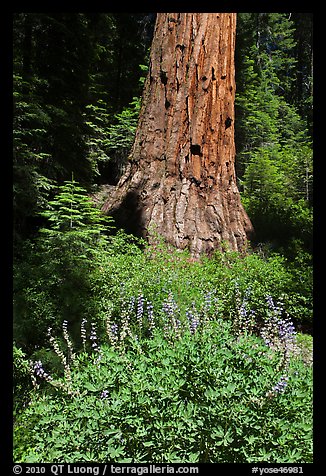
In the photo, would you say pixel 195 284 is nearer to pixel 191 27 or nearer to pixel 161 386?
pixel 161 386

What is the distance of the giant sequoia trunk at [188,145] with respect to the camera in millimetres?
6355

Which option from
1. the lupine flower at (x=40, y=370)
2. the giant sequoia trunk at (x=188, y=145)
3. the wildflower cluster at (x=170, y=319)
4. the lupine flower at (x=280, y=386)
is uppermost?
the giant sequoia trunk at (x=188, y=145)

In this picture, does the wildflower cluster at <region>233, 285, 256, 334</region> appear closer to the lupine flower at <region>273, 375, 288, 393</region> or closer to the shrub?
the shrub

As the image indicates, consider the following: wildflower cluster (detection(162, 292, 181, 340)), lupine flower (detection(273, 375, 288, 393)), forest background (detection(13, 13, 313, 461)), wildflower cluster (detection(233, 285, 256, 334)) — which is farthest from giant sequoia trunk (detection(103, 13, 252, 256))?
lupine flower (detection(273, 375, 288, 393))

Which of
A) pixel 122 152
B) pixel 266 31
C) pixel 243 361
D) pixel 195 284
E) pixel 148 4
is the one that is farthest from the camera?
pixel 266 31

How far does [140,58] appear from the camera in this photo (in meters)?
16.2

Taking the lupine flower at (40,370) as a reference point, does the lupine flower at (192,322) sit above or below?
above

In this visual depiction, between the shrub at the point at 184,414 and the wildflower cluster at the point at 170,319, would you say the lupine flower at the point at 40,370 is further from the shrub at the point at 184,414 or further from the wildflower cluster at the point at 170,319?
the wildflower cluster at the point at 170,319

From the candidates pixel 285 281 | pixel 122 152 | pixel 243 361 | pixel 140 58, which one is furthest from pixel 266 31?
pixel 243 361

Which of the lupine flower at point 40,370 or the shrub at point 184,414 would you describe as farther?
the lupine flower at point 40,370

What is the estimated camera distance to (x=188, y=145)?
261 inches

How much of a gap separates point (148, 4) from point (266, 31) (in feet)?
81.5

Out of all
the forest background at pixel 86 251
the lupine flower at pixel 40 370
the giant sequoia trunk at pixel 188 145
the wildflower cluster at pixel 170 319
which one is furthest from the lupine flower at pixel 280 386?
the giant sequoia trunk at pixel 188 145

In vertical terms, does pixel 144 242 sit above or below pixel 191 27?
below
